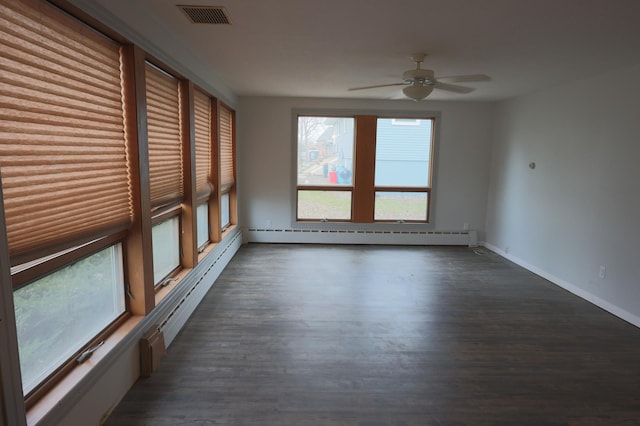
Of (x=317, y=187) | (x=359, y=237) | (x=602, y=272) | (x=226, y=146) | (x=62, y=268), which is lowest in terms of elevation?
(x=359, y=237)

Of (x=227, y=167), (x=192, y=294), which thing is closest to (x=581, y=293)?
(x=192, y=294)

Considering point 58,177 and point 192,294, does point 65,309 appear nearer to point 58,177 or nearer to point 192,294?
point 58,177

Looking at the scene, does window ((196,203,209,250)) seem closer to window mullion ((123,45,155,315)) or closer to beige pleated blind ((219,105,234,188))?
beige pleated blind ((219,105,234,188))

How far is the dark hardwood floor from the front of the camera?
215cm

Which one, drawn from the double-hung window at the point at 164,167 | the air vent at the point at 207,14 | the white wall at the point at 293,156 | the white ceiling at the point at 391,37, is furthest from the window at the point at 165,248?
the white wall at the point at 293,156

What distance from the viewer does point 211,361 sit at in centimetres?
265

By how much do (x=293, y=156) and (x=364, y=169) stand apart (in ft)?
3.97

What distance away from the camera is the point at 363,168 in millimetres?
6074

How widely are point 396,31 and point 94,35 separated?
6.38 ft

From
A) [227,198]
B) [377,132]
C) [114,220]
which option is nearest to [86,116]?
[114,220]

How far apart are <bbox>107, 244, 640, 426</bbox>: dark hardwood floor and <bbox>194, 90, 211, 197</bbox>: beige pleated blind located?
1.19 meters

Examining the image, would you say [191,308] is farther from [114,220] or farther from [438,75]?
[438,75]

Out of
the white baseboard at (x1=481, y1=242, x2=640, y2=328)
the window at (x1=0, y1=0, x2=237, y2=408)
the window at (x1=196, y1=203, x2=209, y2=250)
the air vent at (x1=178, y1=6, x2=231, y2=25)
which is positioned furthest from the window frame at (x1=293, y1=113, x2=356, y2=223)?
the air vent at (x1=178, y1=6, x2=231, y2=25)

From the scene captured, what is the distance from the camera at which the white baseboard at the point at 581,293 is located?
3430 millimetres
